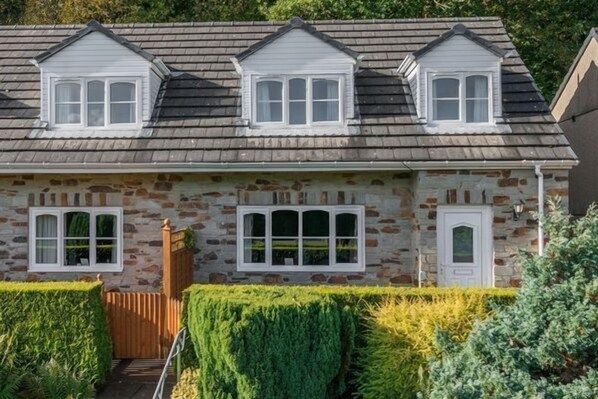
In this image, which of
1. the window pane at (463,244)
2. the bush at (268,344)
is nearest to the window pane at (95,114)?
the bush at (268,344)

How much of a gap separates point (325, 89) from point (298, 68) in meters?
0.74

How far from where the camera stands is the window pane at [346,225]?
512 inches

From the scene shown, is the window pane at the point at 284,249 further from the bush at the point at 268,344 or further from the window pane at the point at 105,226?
the bush at the point at 268,344

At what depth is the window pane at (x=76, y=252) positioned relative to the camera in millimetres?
13133

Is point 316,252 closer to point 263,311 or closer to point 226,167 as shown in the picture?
point 226,167

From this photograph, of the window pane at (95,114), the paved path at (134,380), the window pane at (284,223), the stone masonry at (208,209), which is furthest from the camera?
the window pane at (95,114)

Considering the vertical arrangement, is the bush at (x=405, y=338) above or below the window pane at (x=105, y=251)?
below

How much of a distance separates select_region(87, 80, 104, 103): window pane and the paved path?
5.95 meters

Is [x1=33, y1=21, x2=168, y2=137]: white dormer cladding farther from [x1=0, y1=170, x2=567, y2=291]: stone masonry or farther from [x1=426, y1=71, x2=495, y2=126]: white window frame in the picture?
[x1=426, y1=71, x2=495, y2=126]: white window frame

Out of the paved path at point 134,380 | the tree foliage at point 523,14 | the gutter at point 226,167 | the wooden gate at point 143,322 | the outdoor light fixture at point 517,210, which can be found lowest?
the paved path at point 134,380

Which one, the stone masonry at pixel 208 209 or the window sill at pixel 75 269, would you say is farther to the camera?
the window sill at pixel 75 269

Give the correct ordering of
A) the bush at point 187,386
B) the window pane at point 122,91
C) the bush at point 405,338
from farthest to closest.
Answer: the window pane at point 122,91, the bush at point 187,386, the bush at point 405,338

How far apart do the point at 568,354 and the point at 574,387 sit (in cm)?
42

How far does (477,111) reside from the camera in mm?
13172
